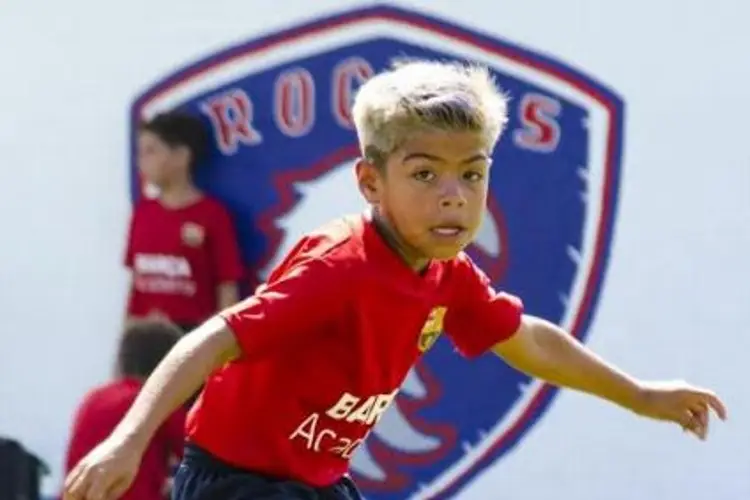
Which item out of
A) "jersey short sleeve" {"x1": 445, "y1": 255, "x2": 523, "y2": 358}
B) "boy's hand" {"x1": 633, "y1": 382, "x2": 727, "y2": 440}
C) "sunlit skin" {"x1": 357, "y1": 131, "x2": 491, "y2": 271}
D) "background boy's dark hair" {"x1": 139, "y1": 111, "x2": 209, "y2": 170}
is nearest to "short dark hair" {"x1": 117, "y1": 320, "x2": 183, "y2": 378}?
Result: "background boy's dark hair" {"x1": 139, "y1": 111, "x2": 209, "y2": 170}

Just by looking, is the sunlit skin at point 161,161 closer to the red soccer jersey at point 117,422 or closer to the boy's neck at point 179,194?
the boy's neck at point 179,194

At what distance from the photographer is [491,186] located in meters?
7.27

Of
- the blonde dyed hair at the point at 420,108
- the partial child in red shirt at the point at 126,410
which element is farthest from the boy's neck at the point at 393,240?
the partial child in red shirt at the point at 126,410

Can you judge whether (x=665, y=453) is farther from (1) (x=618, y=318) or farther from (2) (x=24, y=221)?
(2) (x=24, y=221)

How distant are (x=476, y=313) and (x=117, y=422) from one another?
195 cm

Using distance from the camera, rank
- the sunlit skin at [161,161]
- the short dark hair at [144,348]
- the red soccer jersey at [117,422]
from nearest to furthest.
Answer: the red soccer jersey at [117,422], the short dark hair at [144,348], the sunlit skin at [161,161]

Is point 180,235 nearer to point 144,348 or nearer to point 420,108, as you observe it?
point 144,348

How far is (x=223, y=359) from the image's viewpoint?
3.99 meters

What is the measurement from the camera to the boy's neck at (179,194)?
7.67 m

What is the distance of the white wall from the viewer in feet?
22.9

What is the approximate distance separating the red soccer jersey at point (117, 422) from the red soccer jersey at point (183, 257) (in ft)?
4.60

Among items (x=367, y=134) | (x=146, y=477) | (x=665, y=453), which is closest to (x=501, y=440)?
(x=665, y=453)

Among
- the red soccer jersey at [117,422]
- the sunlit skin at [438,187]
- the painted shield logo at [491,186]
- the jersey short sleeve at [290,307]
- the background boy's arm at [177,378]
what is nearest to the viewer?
the background boy's arm at [177,378]

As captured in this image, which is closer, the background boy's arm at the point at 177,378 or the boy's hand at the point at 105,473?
the boy's hand at the point at 105,473
